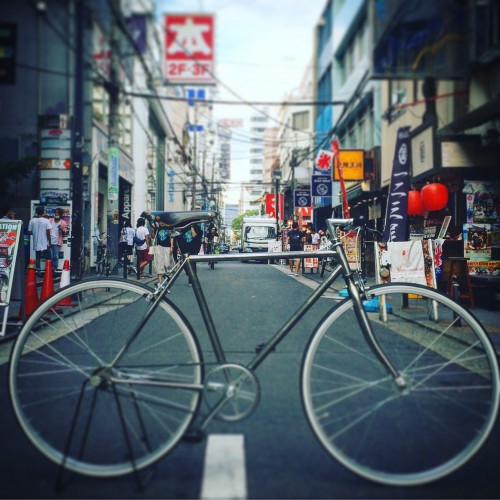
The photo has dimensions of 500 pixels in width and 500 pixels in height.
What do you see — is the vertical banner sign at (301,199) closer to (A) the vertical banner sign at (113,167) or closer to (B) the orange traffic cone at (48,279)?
(A) the vertical banner sign at (113,167)

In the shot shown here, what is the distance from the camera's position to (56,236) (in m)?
13.7

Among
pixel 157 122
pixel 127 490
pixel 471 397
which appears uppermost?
pixel 157 122

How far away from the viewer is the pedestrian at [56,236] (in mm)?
13641

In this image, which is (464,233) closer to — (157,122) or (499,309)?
(499,309)

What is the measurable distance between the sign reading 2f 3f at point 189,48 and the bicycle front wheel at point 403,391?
3.50m

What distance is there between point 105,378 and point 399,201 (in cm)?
724

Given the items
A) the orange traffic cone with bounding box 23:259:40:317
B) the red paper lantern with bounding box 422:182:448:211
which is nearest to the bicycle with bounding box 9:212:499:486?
Result: the orange traffic cone with bounding box 23:259:40:317

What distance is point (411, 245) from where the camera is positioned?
782 centimetres

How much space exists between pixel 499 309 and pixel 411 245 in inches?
100

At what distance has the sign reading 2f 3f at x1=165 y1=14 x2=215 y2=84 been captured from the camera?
202 inches

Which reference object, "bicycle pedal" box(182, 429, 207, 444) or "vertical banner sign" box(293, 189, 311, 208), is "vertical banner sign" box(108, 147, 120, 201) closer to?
"vertical banner sign" box(293, 189, 311, 208)

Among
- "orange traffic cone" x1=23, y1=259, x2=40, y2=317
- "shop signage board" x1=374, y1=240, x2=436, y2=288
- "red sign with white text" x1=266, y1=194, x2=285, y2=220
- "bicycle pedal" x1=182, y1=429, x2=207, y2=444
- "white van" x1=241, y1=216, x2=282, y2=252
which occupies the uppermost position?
"red sign with white text" x1=266, y1=194, x2=285, y2=220

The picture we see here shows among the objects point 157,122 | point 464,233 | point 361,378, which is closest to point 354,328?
point 361,378

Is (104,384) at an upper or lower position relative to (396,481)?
upper
